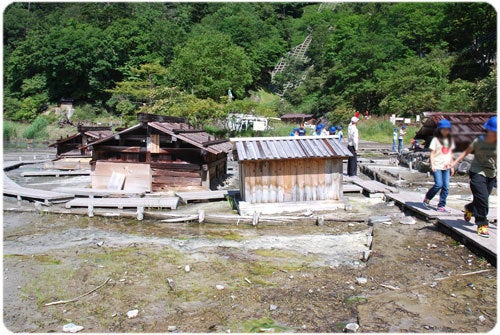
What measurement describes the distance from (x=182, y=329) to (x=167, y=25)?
70.9 m

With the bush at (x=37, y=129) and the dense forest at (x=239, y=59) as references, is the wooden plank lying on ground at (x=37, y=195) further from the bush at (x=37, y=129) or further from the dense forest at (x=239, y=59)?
the bush at (x=37, y=129)

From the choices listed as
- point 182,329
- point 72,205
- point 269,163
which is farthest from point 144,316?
point 72,205

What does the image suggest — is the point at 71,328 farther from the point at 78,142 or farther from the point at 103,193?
the point at 78,142

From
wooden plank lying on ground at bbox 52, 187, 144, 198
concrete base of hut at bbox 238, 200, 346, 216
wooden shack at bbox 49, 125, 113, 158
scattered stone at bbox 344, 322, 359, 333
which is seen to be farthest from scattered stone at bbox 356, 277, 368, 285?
wooden shack at bbox 49, 125, 113, 158

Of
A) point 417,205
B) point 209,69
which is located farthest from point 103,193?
point 209,69

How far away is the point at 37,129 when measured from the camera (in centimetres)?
5053

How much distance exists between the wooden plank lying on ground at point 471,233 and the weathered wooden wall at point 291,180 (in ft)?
12.7

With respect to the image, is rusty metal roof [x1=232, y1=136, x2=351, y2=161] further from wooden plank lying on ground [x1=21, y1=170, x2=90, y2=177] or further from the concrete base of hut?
wooden plank lying on ground [x1=21, y1=170, x2=90, y2=177]

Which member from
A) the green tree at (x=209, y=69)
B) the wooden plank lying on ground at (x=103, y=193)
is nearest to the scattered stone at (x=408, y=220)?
the wooden plank lying on ground at (x=103, y=193)

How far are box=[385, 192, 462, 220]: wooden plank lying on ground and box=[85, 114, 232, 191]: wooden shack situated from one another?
7.10 metres

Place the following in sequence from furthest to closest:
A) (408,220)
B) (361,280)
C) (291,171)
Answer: (291,171)
(408,220)
(361,280)

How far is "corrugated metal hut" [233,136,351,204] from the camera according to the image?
12430 mm

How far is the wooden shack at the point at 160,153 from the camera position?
53.3ft

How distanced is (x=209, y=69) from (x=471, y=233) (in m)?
31.9
